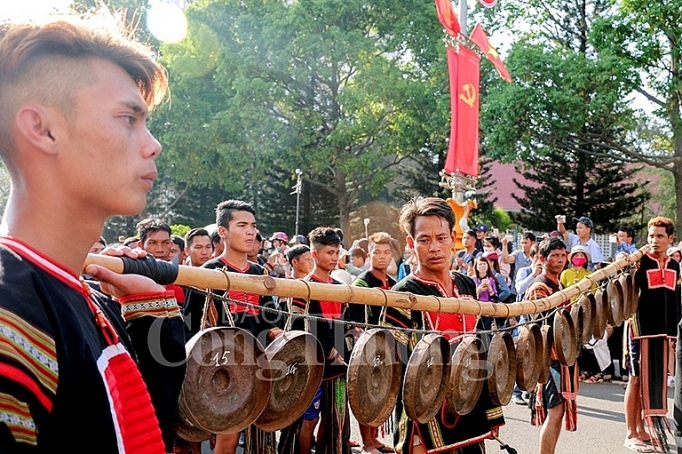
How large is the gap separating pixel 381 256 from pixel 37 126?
4.86 meters

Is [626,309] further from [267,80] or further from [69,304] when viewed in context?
[267,80]

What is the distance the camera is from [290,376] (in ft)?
8.31

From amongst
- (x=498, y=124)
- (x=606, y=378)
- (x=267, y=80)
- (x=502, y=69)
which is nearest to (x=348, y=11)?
(x=267, y=80)

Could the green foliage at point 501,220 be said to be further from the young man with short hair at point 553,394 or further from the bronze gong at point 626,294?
the young man with short hair at point 553,394

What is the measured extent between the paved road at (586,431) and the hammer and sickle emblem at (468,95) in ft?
16.9

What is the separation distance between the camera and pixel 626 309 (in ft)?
18.7

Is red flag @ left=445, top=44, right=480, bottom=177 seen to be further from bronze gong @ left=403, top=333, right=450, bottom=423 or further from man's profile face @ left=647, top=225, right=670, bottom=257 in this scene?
bronze gong @ left=403, top=333, right=450, bottom=423

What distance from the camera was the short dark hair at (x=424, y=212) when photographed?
3426mm

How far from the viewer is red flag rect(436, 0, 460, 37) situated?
11.1 m

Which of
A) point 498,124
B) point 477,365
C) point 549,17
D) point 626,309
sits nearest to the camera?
point 477,365

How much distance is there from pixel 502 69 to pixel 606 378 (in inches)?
233

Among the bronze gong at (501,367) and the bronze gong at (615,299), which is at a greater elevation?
the bronze gong at (615,299)

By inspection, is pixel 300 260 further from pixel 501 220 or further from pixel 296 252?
pixel 501 220

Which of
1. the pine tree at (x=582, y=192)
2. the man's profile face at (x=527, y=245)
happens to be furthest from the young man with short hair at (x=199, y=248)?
the pine tree at (x=582, y=192)
